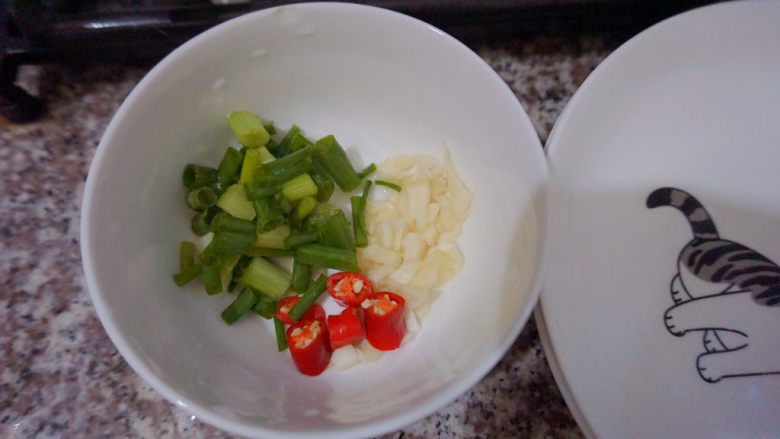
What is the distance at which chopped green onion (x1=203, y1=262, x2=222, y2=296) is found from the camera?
31.0 inches

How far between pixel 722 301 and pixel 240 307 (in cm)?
74

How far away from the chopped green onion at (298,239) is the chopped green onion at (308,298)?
0.06 m

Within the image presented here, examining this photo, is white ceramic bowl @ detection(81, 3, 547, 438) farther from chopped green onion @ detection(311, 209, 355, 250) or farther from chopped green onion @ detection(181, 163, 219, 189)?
chopped green onion @ detection(311, 209, 355, 250)

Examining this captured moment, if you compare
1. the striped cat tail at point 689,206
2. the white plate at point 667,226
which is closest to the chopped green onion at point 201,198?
the white plate at point 667,226

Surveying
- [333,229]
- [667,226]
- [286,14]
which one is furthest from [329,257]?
[667,226]

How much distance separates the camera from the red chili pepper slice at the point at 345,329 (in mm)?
783

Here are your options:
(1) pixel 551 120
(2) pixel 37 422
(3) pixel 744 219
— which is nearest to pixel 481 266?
(1) pixel 551 120

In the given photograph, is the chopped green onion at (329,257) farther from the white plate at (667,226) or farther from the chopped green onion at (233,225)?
the white plate at (667,226)

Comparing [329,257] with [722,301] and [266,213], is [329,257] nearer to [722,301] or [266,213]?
[266,213]

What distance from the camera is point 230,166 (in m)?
0.85

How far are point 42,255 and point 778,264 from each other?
3.90 ft

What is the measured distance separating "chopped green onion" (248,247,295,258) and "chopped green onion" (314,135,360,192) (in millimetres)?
144

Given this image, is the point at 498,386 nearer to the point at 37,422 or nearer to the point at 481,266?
the point at 481,266

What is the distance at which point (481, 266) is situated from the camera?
2.68 feet
